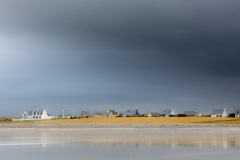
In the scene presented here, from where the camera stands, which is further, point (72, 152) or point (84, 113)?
point (84, 113)

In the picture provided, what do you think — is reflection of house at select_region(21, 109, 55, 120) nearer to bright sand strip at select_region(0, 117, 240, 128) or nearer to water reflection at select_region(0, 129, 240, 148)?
bright sand strip at select_region(0, 117, 240, 128)

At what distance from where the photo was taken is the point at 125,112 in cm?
17425

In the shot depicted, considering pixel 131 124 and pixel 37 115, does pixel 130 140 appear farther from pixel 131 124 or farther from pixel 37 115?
pixel 37 115

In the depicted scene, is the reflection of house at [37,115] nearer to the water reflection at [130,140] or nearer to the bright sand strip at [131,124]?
the bright sand strip at [131,124]

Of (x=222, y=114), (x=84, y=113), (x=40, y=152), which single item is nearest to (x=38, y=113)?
(x=84, y=113)

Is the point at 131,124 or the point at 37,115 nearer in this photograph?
the point at 131,124

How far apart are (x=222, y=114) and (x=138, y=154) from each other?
135822mm

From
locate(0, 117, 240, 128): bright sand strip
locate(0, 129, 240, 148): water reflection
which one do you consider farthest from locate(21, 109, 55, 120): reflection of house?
locate(0, 129, 240, 148): water reflection

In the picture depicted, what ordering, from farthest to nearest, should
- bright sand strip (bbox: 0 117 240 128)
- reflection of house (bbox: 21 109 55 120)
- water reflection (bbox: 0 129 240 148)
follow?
reflection of house (bbox: 21 109 55 120)
bright sand strip (bbox: 0 117 240 128)
water reflection (bbox: 0 129 240 148)

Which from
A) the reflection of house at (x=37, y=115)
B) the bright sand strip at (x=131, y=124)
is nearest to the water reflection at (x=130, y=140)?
the bright sand strip at (x=131, y=124)

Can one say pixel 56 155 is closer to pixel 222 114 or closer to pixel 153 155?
pixel 153 155

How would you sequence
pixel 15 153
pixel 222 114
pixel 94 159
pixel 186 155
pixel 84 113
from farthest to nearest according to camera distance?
1. pixel 84 113
2. pixel 222 114
3. pixel 15 153
4. pixel 186 155
5. pixel 94 159

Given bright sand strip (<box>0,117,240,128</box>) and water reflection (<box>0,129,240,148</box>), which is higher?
bright sand strip (<box>0,117,240,128</box>)

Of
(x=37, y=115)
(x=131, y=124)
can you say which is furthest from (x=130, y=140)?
(x=37, y=115)
